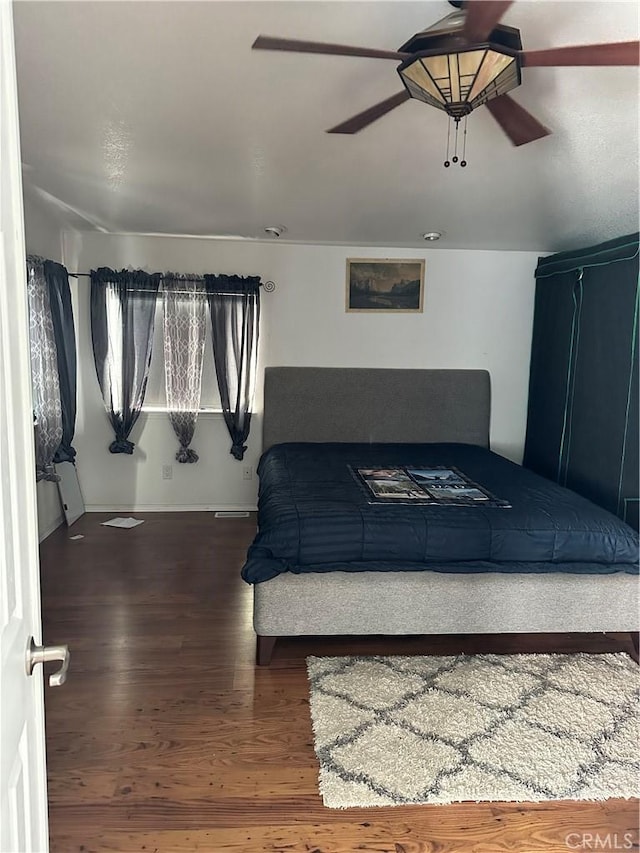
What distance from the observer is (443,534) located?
2705mm

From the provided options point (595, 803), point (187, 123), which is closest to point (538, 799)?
point (595, 803)

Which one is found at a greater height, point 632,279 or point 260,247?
point 260,247

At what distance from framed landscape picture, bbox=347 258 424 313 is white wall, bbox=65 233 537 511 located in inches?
2.6

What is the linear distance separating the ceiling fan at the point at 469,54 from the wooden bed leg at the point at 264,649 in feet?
7.42

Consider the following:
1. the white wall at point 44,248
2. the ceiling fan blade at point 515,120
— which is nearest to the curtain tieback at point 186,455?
the white wall at point 44,248

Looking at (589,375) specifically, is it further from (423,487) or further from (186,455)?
(186,455)

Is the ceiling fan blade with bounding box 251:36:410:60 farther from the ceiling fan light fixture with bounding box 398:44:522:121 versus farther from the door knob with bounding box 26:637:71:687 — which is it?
the door knob with bounding box 26:637:71:687

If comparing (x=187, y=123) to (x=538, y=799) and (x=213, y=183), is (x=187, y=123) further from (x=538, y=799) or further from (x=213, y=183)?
(x=538, y=799)

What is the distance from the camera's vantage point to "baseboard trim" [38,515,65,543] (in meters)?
4.19

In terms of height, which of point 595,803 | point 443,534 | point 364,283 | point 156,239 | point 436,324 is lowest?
point 595,803

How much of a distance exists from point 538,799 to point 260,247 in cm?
414

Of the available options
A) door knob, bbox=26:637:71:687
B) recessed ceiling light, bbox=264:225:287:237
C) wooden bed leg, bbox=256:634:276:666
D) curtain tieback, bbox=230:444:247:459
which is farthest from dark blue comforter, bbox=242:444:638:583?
recessed ceiling light, bbox=264:225:287:237

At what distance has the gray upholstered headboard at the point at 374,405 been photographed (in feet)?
15.9

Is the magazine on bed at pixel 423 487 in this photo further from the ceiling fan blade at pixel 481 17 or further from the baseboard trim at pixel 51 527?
the baseboard trim at pixel 51 527
